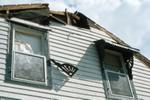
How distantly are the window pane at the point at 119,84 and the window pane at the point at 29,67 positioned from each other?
8.55 feet

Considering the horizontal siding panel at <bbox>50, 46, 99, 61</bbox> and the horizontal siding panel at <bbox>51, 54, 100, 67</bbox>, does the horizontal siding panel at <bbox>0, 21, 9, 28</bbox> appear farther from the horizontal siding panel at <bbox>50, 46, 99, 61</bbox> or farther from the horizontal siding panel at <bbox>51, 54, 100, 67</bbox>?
the horizontal siding panel at <bbox>51, 54, 100, 67</bbox>

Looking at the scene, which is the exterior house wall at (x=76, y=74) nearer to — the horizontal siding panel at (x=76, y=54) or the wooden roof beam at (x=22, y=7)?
the horizontal siding panel at (x=76, y=54)

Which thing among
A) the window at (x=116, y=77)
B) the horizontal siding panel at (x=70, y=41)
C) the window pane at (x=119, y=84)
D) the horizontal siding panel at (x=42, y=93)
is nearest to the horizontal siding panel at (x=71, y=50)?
the horizontal siding panel at (x=70, y=41)

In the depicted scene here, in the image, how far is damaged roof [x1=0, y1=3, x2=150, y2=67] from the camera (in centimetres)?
1028

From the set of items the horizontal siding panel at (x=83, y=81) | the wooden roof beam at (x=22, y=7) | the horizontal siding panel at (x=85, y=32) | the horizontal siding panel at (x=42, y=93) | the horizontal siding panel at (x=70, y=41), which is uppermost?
the wooden roof beam at (x=22, y=7)

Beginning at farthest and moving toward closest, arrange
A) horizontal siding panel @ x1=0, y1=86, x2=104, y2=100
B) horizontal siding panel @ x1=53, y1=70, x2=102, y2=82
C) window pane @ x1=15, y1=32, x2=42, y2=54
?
horizontal siding panel @ x1=53, y1=70, x2=102, y2=82, window pane @ x1=15, y1=32, x2=42, y2=54, horizontal siding panel @ x1=0, y1=86, x2=104, y2=100

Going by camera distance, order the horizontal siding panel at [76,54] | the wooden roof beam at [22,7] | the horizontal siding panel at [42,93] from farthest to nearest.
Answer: the horizontal siding panel at [76,54] < the wooden roof beam at [22,7] < the horizontal siding panel at [42,93]

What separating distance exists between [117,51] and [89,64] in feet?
5.46

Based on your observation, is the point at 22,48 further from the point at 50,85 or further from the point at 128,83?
the point at 128,83

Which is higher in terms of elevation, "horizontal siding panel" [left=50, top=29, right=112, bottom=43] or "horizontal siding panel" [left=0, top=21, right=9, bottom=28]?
"horizontal siding panel" [left=50, top=29, right=112, bottom=43]

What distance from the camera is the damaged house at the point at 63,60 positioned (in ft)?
30.0

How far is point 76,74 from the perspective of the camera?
33.6 ft

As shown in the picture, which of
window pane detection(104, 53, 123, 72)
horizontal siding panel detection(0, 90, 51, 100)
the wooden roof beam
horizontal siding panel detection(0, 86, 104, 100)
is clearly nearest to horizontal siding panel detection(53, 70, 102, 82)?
horizontal siding panel detection(0, 86, 104, 100)

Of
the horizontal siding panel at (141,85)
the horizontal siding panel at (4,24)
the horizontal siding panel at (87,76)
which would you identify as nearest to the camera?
the horizontal siding panel at (4,24)
